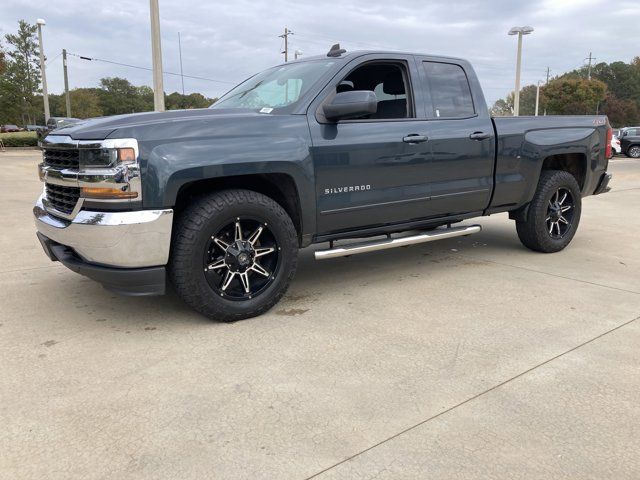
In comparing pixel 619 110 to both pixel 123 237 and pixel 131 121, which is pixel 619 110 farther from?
pixel 123 237

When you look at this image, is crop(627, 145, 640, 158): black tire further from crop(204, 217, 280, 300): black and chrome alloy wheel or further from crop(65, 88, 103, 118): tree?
crop(65, 88, 103, 118): tree

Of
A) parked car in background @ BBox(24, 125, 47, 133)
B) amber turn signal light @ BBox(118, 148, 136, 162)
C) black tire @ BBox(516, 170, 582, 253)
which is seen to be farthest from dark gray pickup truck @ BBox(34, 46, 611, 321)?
parked car in background @ BBox(24, 125, 47, 133)

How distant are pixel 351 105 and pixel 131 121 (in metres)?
1.52

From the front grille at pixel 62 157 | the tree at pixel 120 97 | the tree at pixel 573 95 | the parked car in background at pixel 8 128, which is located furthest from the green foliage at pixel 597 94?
the tree at pixel 120 97

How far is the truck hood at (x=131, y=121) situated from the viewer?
338cm

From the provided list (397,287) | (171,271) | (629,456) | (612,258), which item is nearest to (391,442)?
(629,456)

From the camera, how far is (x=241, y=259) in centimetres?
372

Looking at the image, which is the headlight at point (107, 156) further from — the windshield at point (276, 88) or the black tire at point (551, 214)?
the black tire at point (551, 214)

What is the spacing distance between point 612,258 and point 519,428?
4.03m

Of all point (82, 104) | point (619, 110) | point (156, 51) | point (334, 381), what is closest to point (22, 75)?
point (82, 104)

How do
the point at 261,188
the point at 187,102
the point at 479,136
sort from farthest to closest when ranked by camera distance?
the point at 187,102 → the point at 479,136 → the point at 261,188

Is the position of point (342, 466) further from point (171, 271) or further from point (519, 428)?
point (171, 271)

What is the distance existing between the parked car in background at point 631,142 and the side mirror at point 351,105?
3008 centimetres

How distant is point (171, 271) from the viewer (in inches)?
140
